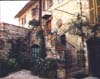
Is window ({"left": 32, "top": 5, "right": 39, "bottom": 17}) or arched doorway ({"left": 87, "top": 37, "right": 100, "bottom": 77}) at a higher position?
window ({"left": 32, "top": 5, "right": 39, "bottom": 17})

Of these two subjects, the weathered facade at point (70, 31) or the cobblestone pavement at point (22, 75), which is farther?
the cobblestone pavement at point (22, 75)

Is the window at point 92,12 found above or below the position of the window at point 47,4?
below

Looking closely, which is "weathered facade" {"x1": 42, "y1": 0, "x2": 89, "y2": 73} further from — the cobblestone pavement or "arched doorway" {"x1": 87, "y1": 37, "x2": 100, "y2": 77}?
the cobblestone pavement

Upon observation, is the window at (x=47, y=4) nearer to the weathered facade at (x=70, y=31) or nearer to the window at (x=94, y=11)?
the weathered facade at (x=70, y=31)

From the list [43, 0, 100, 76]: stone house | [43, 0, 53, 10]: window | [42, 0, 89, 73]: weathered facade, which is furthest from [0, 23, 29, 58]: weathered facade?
[43, 0, 100, 76]: stone house

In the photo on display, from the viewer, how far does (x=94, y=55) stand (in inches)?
536

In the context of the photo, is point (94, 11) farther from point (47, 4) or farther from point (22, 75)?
point (47, 4)

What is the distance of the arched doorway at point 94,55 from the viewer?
1334 cm

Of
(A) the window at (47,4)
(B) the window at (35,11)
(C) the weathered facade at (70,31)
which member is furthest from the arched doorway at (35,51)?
(B) the window at (35,11)

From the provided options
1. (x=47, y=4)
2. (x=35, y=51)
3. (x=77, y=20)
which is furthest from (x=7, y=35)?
(x=77, y=20)

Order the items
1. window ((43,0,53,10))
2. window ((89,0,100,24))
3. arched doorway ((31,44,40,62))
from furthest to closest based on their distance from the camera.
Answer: arched doorway ((31,44,40,62)) < window ((43,0,53,10)) < window ((89,0,100,24))

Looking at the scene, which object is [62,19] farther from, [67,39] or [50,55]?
[50,55]

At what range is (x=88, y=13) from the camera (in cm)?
1373

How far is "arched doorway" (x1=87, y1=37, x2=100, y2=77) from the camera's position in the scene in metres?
13.3
